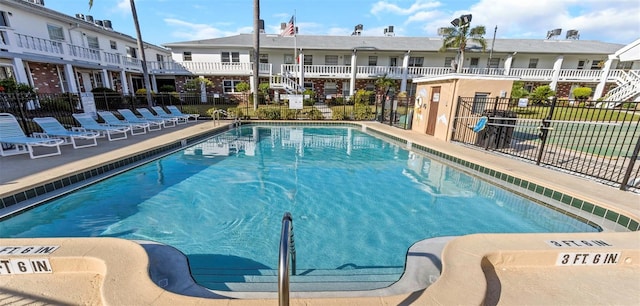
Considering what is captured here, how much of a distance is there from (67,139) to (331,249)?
10.5 metres

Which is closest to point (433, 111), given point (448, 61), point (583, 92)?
point (448, 61)

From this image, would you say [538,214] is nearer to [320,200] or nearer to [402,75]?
[320,200]

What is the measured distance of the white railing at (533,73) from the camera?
24.7 meters

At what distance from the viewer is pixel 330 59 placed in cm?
2594

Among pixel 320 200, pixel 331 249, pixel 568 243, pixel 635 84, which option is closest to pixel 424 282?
pixel 331 249

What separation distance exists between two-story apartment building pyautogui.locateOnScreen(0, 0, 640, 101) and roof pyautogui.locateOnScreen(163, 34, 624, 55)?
93 mm

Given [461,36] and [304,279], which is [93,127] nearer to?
[304,279]

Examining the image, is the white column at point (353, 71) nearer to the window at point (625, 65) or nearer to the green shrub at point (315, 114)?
the green shrub at point (315, 114)

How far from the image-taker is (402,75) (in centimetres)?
2438

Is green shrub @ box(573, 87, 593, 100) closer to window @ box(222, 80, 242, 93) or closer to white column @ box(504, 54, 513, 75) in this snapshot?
white column @ box(504, 54, 513, 75)

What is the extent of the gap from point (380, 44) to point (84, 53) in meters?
24.3

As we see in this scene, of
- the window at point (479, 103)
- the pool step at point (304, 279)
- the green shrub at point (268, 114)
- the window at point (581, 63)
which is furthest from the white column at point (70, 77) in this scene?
the window at point (581, 63)

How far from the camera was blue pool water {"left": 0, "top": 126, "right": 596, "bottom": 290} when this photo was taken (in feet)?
12.9

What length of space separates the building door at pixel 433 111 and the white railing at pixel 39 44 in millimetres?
22046
